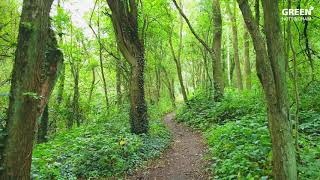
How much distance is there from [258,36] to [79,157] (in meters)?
5.76

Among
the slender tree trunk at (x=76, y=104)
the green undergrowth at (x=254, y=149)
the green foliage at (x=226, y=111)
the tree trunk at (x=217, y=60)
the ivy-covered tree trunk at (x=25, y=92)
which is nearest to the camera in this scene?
the ivy-covered tree trunk at (x=25, y=92)

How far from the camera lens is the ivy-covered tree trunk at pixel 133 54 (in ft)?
36.3

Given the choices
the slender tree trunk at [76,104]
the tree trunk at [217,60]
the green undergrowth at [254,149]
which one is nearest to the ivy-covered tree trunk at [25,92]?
the green undergrowth at [254,149]

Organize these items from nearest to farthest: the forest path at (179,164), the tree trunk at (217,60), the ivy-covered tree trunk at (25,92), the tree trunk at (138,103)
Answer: the ivy-covered tree trunk at (25,92) → the forest path at (179,164) → the tree trunk at (138,103) → the tree trunk at (217,60)

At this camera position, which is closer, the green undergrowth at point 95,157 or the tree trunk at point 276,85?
the tree trunk at point 276,85

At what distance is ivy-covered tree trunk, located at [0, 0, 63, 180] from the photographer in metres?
4.15

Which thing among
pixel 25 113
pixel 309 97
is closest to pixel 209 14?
pixel 309 97

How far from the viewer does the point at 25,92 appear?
13.8 ft

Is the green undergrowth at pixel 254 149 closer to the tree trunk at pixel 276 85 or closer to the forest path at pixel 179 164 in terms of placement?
the forest path at pixel 179 164

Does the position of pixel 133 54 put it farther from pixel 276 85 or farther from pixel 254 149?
pixel 276 85

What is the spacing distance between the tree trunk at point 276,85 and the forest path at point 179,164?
272 cm

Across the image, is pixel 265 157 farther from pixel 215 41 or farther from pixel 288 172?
pixel 215 41

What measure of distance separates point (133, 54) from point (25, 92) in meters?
7.43

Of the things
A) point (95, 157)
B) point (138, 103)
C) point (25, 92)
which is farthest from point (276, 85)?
point (138, 103)
